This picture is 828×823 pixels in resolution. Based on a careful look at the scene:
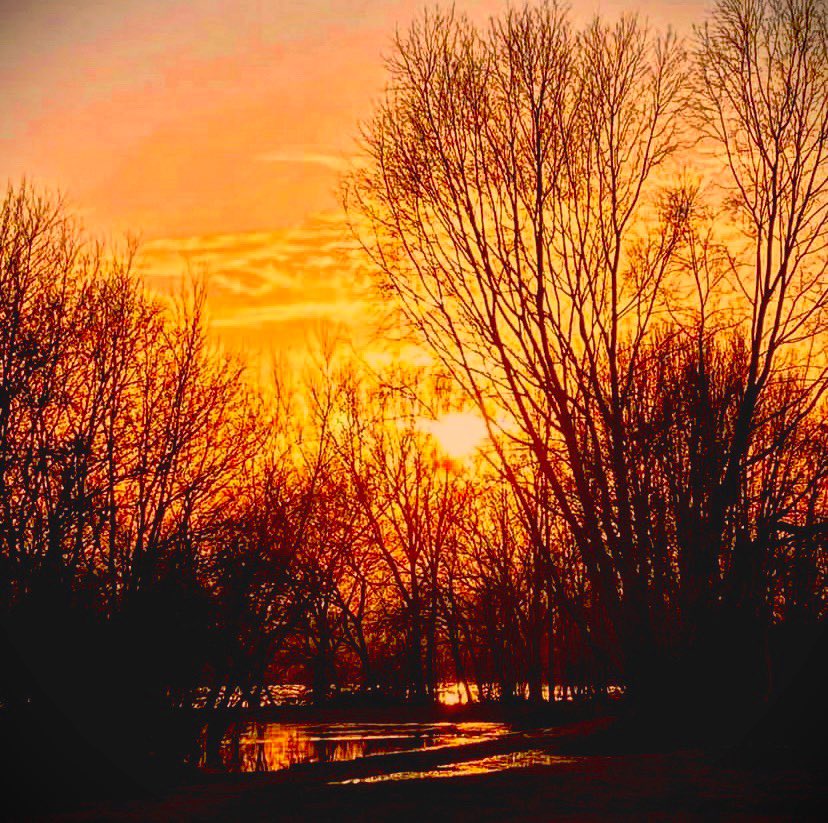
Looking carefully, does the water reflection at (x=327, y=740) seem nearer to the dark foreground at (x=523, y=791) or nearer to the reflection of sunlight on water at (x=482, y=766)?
the reflection of sunlight on water at (x=482, y=766)

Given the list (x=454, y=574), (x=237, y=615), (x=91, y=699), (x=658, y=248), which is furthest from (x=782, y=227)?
(x=454, y=574)

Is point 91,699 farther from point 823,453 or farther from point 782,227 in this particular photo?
point 823,453

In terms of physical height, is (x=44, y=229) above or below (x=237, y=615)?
above

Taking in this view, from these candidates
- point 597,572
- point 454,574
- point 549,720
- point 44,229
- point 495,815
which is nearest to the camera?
point 495,815

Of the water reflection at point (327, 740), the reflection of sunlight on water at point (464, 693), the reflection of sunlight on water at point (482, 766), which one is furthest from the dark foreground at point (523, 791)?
the reflection of sunlight on water at point (464, 693)

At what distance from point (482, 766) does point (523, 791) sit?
2879mm

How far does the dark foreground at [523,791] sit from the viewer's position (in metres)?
8.60

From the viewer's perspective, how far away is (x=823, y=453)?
70.0 ft

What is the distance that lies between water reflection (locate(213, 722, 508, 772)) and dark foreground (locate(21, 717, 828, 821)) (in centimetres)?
453

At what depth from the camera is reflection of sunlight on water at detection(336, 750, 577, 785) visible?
11977 millimetres

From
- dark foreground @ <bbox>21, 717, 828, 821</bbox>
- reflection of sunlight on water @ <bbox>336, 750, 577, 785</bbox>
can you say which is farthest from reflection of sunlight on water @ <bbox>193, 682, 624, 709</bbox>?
dark foreground @ <bbox>21, 717, 828, 821</bbox>

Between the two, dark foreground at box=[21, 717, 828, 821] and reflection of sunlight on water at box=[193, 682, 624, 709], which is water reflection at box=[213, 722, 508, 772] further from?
dark foreground at box=[21, 717, 828, 821]

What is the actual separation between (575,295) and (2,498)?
31.7 feet

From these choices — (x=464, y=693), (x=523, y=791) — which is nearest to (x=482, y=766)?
(x=523, y=791)
